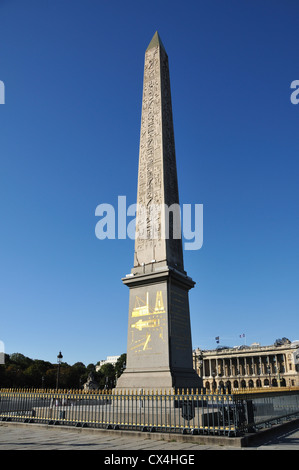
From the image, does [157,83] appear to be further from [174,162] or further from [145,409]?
[145,409]

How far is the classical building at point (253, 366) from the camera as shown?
94.6 m

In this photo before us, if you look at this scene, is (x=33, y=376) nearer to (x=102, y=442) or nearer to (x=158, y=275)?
(x=158, y=275)

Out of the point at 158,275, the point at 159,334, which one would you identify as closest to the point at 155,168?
the point at 158,275

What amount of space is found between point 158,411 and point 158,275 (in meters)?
4.74

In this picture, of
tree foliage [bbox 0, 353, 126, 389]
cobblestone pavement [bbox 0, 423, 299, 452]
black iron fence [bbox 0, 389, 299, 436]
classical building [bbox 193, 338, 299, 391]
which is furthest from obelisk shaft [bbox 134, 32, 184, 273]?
classical building [bbox 193, 338, 299, 391]

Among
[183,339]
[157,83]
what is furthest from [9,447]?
[157,83]

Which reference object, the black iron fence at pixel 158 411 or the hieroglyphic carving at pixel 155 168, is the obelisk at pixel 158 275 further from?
the black iron fence at pixel 158 411

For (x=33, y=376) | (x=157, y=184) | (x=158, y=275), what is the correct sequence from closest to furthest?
1. (x=158, y=275)
2. (x=157, y=184)
3. (x=33, y=376)

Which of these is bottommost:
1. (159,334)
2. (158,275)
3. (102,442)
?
(102,442)

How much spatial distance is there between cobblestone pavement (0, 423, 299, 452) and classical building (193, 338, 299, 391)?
87.9 meters

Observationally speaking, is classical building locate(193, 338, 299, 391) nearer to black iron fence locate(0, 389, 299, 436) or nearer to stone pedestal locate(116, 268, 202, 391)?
black iron fence locate(0, 389, 299, 436)

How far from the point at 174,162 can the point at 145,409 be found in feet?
35.5

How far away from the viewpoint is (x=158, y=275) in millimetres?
13898

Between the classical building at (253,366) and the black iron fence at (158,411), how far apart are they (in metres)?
84.5
